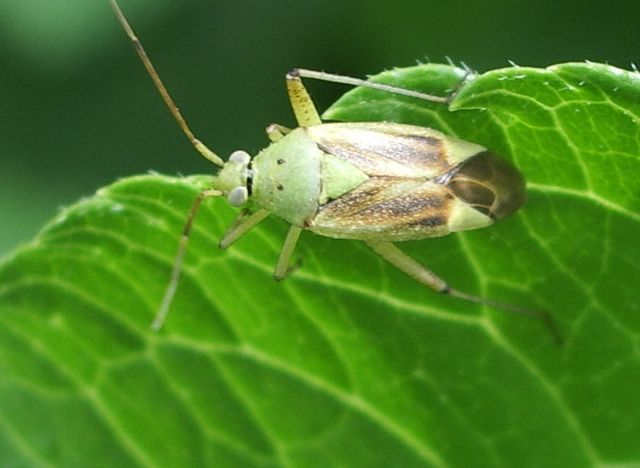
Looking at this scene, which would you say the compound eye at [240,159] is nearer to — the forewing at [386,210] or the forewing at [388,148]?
the forewing at [388,148]

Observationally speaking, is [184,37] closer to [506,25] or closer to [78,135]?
[78,135]

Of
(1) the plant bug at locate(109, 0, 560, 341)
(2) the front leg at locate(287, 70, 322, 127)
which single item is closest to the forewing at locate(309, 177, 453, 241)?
(1) the plant bug at locate(109, 0, 560, 341)

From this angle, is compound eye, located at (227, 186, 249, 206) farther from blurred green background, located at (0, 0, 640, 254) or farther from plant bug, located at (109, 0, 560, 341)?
blurred green background, located at (0, 0, 640, 254)

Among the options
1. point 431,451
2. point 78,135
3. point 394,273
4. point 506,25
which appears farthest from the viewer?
point 78,135

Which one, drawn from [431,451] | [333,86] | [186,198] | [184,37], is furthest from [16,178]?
[431,451]

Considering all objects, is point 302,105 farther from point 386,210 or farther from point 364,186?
point 386,210

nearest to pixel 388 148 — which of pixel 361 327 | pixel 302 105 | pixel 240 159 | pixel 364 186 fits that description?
pixel 364 186
